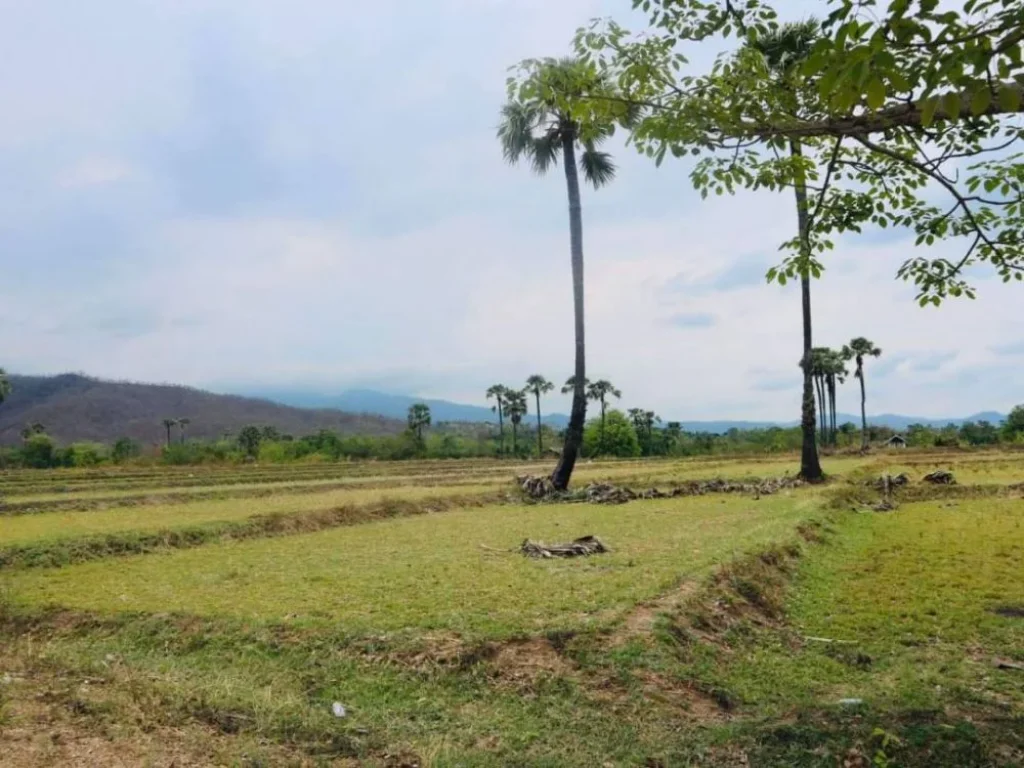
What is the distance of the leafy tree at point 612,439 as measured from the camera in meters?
70.6

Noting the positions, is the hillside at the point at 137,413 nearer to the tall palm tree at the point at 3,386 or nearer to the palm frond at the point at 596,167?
the tall palm tree at the point at 3,386

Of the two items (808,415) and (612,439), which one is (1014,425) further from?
(808,415)

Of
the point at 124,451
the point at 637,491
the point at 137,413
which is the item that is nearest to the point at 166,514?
the point at 637,491

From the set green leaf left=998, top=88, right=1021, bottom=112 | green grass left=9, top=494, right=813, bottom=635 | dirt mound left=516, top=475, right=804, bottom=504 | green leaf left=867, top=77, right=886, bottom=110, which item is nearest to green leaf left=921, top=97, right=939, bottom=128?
green leaf left=867, top=77, right=886, bottom=110

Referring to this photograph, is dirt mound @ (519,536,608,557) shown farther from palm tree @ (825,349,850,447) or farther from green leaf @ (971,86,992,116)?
palm tree @ (825,349,850,447)

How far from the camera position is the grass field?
4.97m

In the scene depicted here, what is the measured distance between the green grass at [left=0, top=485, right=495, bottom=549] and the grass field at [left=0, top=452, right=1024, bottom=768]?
1492 mm

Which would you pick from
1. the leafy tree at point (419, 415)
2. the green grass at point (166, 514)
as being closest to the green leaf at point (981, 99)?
the green grass at point (166, 514)

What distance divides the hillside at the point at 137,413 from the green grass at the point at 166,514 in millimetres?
108934

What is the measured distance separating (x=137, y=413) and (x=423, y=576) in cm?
15383

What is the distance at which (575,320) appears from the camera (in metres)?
24.1

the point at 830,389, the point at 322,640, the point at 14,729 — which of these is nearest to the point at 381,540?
the point at 322,640

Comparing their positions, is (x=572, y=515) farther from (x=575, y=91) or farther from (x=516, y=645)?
(x=575, y=91)

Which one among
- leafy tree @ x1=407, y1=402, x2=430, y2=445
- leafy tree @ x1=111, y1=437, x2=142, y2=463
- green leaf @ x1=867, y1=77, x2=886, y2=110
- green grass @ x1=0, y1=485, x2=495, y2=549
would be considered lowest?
green grass @ x1=0, y1=485, x2=495, y2=549
